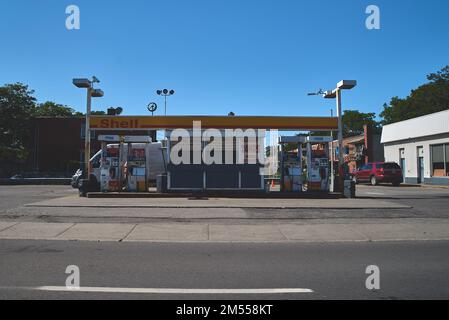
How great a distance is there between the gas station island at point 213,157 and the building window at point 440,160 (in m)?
13.9

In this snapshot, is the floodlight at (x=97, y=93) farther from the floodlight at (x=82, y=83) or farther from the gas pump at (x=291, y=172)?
the gas pump at (x=291, y=172)

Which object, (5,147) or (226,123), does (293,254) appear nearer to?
(226,123)

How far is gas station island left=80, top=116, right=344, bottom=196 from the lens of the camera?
20188mm

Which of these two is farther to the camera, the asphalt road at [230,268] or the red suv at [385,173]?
the red suv at [385,173]

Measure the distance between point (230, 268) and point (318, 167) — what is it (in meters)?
14.2

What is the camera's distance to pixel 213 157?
20391mm

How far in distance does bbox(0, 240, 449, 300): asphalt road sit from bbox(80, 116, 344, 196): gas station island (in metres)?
10.5

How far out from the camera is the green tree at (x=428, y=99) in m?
68.2
